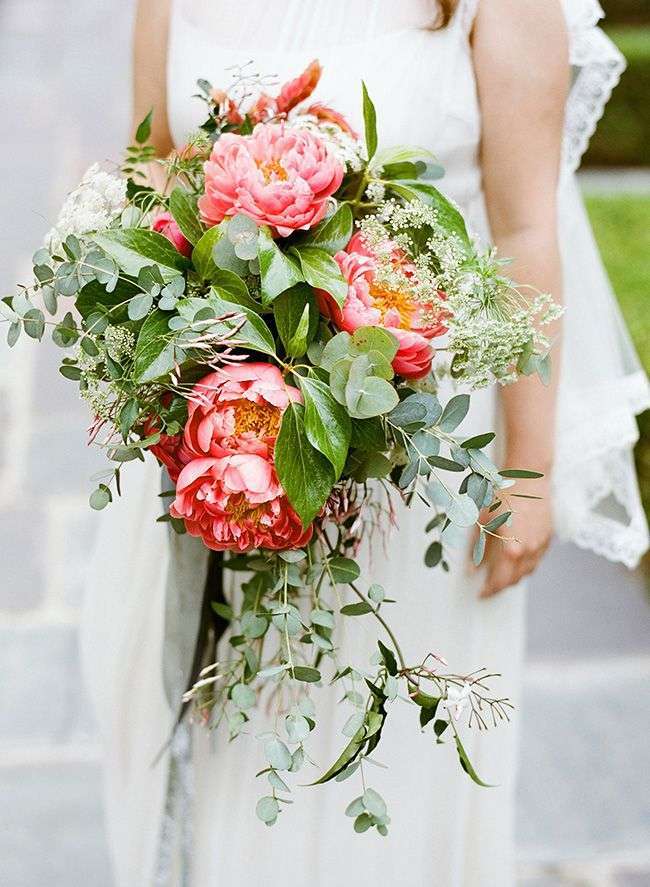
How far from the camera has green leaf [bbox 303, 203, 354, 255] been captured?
119cm

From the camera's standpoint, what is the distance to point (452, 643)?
6.11 feet

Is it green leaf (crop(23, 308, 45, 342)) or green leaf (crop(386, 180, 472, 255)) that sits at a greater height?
green leaf (crop(386, 180, 472, 255))

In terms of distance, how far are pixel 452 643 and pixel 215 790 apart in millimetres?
478

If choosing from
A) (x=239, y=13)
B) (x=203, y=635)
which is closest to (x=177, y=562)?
(x=203, y=635)

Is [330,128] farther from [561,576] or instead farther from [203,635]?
[561,576]

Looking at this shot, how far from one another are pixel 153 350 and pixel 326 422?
18cm

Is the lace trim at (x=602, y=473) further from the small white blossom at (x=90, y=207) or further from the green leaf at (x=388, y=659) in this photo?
the small white blossom at (x=90, y=207)

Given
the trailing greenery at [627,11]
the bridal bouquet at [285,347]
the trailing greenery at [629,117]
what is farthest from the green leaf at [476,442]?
the trailing greenery at [627,11]

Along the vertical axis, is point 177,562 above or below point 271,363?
below

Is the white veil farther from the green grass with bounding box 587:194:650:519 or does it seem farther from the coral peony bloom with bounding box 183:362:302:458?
the green grass with bounding box 587:194:650:519

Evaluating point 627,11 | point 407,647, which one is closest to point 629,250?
point 407,647

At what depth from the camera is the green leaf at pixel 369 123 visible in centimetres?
126

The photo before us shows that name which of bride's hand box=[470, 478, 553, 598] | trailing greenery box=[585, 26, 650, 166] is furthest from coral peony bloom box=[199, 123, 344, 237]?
trailing greenery box=[585, 26, 650, 166]

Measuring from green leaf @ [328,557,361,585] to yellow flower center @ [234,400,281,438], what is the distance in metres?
0.23
